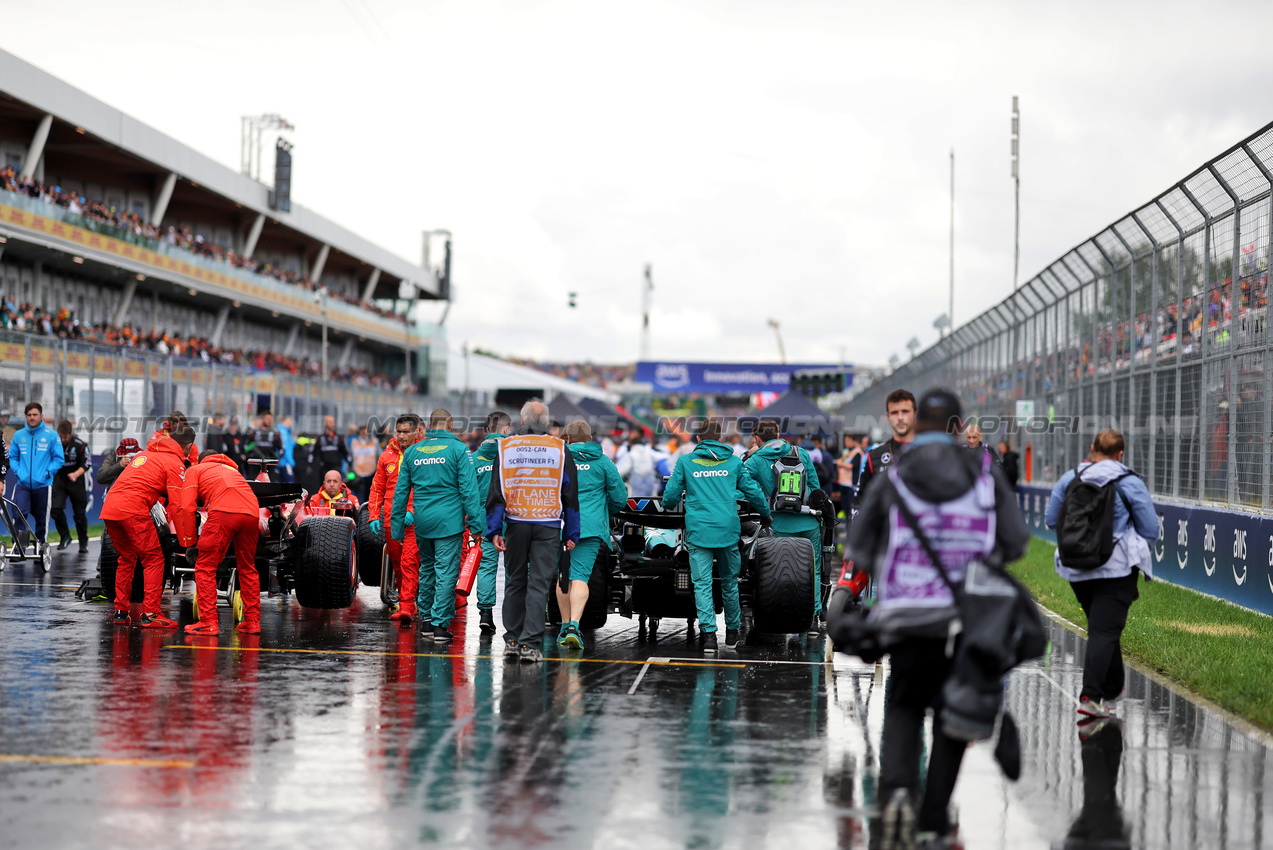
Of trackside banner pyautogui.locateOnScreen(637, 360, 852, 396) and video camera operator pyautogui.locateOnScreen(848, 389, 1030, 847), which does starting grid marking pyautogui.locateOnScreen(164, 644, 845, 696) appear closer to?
video camera operator pyautogui.locateOnScreen(848, 389, 1030, 847)

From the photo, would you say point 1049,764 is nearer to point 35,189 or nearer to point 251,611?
point 251,611

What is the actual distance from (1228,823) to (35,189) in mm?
37405

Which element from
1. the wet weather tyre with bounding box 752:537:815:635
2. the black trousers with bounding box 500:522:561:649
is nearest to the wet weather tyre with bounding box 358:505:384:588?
the black trousers with bounding box 500:522:561:649

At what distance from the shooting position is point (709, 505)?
9711 millimetres

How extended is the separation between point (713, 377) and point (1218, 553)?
46.8 metres

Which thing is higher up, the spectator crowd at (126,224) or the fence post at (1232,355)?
the spectator crowd at (126,224)

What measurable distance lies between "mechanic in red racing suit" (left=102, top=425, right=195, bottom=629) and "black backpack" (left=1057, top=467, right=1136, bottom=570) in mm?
6599

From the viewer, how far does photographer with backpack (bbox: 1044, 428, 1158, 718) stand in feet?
23.7

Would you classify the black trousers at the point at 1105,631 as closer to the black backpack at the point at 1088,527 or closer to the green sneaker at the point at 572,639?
the black backpack at the point at 1088,527

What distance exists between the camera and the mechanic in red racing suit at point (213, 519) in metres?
10.1

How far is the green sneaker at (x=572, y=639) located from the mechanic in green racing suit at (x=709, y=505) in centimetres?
87

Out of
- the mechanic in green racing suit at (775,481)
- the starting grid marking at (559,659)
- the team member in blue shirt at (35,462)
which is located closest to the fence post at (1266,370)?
the mechanic in green racing suit at (775,481)

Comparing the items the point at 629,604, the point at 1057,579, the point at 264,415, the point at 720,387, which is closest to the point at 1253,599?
the point at 1057,579

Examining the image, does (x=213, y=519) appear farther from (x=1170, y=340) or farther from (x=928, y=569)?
(x=1170, y=340)
